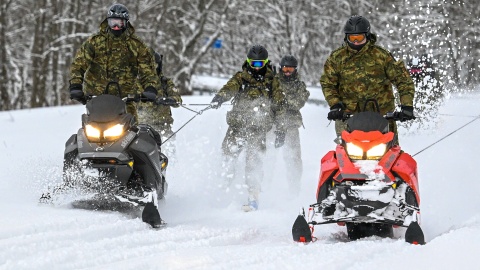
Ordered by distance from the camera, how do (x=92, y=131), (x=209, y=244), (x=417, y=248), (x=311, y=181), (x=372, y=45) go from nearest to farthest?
(x=417, y=248)
(x=209, y=244)
(x=92, y=131)
(x=372, y=45)
(x=311, y=181)

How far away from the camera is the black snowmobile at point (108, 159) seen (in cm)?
643

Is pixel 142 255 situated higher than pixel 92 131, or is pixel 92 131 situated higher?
pixel 92 131

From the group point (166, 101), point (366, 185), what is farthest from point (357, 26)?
point (166, 101)

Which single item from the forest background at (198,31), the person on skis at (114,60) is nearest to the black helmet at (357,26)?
the person on skis at (114,60)

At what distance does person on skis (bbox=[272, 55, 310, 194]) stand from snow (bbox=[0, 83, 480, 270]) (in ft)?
0.99

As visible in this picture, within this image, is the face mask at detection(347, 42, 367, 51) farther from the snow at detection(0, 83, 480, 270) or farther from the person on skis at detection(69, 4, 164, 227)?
the person on skis at detection(69, 4, 164, 227)

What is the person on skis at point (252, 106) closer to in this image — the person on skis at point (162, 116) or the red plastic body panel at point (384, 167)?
the person on skis at point (162, 116)

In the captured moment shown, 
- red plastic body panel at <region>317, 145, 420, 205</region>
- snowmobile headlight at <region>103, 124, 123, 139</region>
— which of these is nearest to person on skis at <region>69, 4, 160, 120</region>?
snowmobile headlight at <region>103, 124, 123, 139</region>

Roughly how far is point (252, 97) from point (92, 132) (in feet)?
10.2

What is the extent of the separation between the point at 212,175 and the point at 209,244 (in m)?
4.24

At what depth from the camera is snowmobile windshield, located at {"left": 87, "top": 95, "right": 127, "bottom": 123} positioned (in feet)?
21.4

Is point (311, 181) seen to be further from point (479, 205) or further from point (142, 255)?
point (142, 255)

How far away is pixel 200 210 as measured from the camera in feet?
26.7

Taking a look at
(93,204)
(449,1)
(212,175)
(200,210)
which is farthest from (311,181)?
(449,1)
